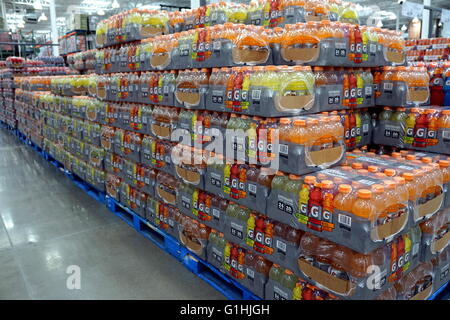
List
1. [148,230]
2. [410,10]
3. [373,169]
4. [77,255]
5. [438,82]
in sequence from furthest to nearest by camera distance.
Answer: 1. [410,10]
2. [148,230]
3. [77,255]
4. [438,82]
5. [373,169]

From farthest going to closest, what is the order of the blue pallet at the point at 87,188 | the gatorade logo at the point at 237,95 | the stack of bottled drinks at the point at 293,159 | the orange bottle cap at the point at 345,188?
1. the blue pallet at the point at 87,188
2. the gatorade logo at the point at 237,95
3. the stack of bottled drinks at the point at 293,159
4. the orange bottle cap at the point at 345,188

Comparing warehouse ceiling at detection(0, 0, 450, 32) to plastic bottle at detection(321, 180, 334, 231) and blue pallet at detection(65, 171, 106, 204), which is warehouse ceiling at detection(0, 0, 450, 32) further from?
plastic bottle at detection(321, 180, 334, 231)

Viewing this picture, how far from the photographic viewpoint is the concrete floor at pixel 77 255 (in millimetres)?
3398

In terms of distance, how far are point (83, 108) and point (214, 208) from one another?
362cm

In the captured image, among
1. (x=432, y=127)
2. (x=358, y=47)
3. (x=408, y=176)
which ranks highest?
(x=358, y=47)

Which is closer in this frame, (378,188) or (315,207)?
(378,188)

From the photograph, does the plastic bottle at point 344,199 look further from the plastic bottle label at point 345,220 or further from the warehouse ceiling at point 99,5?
the warehouse ceiling at point 99,5

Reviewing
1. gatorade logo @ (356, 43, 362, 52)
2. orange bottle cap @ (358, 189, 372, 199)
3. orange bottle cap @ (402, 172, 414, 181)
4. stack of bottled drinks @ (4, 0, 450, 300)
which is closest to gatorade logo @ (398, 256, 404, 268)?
stack of bottled drinks @ (4, 0, 450, 300)

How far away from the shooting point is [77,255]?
4074 millimetres

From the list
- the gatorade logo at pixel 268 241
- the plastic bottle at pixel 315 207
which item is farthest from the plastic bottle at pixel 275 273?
the plastic bottle at pixel 315 207

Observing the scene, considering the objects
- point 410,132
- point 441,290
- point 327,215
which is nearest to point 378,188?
point 327,215

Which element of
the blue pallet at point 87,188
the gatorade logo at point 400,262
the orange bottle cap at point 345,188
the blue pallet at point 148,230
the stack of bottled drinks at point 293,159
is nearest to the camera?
the orange bottle cap at point 345,188

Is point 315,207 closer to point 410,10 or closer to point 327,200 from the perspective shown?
point 327,200

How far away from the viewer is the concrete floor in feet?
11.1
